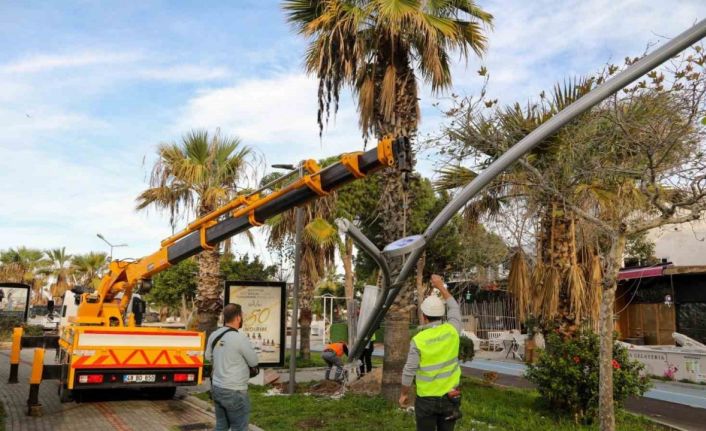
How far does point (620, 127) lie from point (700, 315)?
15.7 m

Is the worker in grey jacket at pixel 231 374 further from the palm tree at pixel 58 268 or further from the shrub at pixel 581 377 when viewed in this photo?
the palm tree at pixel 58 268

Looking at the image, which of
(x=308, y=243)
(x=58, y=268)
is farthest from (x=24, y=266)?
(x=308, y=243)

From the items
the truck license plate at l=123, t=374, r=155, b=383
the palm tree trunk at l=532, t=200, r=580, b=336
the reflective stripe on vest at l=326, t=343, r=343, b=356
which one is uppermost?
the palm tree trunk at l=532, t=200, r=580, b=336

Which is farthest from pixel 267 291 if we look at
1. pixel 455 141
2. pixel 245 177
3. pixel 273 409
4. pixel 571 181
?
pixel 571 181

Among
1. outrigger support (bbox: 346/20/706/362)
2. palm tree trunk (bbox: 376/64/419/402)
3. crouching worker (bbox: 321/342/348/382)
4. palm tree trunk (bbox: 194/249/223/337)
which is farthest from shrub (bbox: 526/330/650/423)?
palm tree trunk (bbox: 194/249/223/337)

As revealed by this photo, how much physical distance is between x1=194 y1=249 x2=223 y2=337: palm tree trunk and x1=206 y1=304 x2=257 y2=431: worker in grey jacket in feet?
34.7

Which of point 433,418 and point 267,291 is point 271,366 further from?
point 433,418

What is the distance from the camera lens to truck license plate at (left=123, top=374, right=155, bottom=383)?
10537 millimetres

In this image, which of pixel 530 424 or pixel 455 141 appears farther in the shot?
pixel 455 141

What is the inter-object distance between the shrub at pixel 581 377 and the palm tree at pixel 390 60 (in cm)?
262

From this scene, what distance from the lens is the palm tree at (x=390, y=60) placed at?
36.0ft

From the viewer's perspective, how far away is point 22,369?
17.4 m

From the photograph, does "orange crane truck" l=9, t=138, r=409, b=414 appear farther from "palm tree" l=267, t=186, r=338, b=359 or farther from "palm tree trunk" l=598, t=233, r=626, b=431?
"palm tree" l=267, t=186, r=338, b=359

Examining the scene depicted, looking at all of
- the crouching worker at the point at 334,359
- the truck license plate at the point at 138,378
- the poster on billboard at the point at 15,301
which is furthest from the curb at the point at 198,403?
the poster on billboard at the point at 15,301
